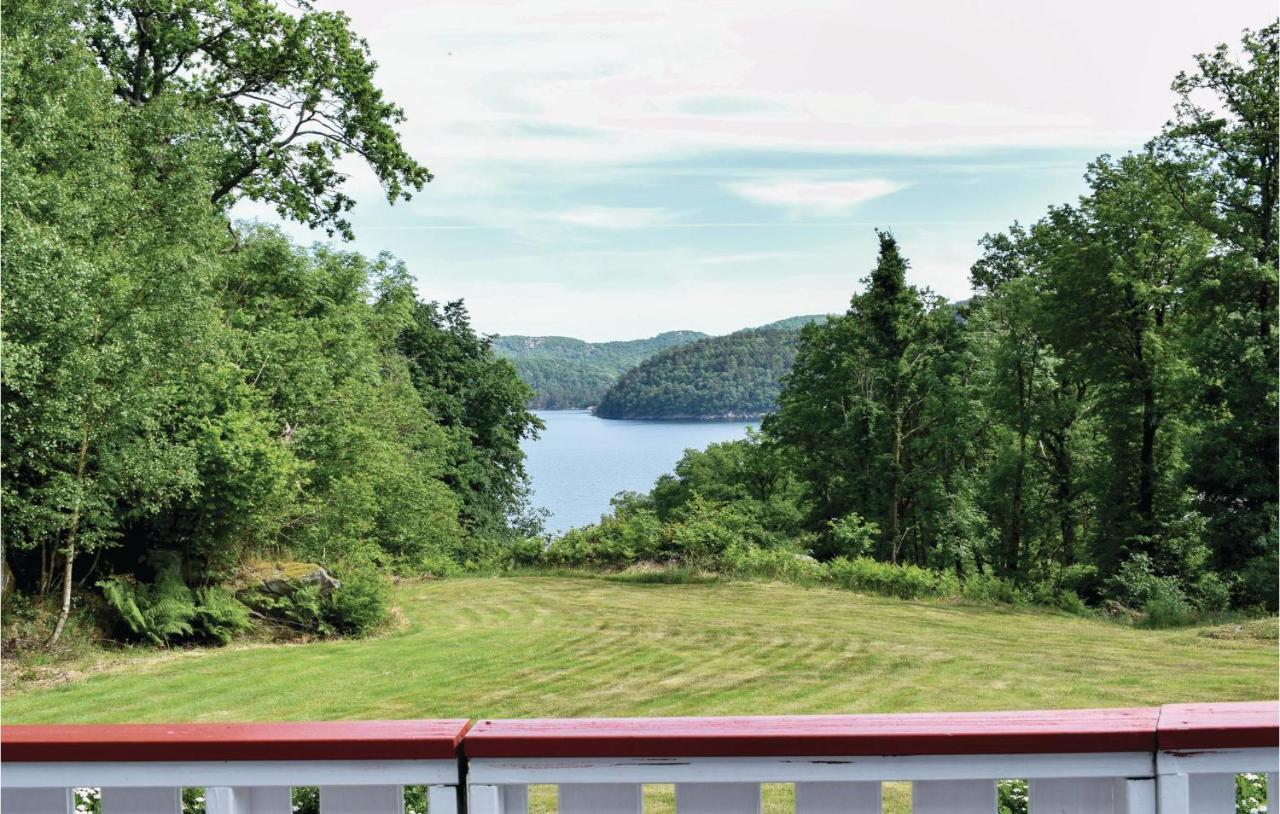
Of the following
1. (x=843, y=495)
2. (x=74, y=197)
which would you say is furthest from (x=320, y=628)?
(x=843, y=495)

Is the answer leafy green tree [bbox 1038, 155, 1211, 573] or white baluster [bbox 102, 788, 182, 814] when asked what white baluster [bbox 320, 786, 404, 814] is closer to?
white baluster [bbox 102, 788, 182, 814]

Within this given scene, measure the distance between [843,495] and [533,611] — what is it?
13404mm

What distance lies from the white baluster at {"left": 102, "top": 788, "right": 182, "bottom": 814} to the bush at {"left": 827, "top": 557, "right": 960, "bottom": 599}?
16248 mm

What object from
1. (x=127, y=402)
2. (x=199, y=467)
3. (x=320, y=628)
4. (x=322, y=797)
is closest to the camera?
(x=322, y=797)

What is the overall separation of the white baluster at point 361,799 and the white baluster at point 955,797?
76cm

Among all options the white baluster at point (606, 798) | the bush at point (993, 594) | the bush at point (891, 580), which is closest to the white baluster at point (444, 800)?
the white baluster at point (606, 798)

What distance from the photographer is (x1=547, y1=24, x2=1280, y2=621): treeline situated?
18078 millimetres

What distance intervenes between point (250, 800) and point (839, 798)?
35.3 inches

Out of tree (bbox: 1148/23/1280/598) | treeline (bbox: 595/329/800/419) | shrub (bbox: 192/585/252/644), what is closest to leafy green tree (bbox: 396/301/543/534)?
shrub (bbox: 192/585/252/644)

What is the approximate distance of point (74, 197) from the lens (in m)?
11.2

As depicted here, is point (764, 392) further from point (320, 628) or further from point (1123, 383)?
point (320, 628)

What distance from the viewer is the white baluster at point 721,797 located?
62.2 inches

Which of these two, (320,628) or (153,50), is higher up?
(153,50)

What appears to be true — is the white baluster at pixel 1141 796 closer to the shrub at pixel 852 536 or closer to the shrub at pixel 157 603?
the shrub at pixel 157 603
